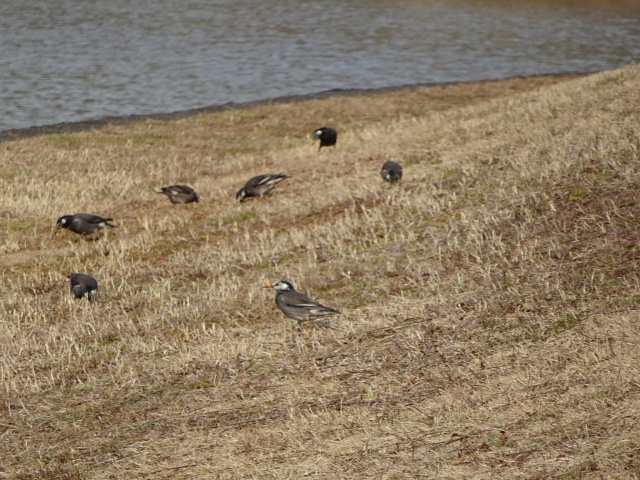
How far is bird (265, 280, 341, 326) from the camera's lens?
10.8 meters

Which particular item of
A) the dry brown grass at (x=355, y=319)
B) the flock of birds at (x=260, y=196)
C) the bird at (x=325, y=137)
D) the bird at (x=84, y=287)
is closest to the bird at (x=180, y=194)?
the flock of birds at (x=260, y=196)

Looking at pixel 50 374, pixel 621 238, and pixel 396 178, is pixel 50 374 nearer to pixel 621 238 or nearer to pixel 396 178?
pixel 621 238

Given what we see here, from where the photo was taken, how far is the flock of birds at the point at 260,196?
36.1 feet

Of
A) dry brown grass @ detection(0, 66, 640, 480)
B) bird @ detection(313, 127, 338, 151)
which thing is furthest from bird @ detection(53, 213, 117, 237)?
bird @ detection(313, 127, 338, 151)

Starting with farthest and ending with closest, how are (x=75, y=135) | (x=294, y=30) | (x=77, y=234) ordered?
(x=294, y=30) → (x=75, y=135) → (x=77, y=234)

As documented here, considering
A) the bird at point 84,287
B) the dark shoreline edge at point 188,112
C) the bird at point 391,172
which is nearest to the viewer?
the bird at point 84,287

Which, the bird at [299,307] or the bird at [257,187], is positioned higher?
the bird at [299,307]

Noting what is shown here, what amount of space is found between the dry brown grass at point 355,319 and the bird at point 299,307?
9.3 inches

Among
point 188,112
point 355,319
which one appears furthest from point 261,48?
point 355,319

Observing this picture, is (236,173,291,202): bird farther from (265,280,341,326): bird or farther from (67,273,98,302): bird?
(265,280,341,326): bird

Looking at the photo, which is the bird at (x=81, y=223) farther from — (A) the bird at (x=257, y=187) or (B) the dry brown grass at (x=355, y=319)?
(A) the bird at (x=257, y=187)

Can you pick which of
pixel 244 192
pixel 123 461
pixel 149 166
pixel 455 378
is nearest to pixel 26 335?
pixel 123 461

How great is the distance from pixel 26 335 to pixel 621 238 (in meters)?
9.16

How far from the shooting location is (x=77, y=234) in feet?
→ 58.1
